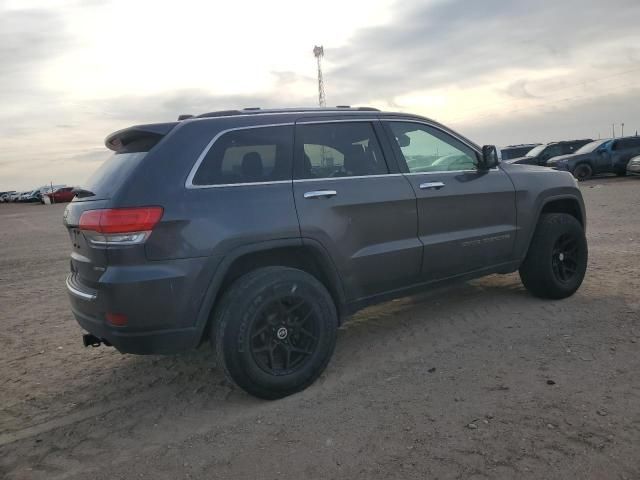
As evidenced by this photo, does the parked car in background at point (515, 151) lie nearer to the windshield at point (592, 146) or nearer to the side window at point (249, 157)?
the windshield at point (592, 146)

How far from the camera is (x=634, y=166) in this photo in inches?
777

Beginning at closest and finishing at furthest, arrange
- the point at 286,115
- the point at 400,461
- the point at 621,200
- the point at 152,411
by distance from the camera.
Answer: the point at 400,461 → the point at 152,411 → the point at 286,115 → the point at 621,200

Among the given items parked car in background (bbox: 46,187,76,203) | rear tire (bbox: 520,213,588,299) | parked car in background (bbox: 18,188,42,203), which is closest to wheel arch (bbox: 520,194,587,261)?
rear tire (bbox: 520,213,588,299)

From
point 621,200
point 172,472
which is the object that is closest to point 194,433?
point 172,472

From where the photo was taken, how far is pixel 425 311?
17.1ft

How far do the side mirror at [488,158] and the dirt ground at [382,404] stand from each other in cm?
134

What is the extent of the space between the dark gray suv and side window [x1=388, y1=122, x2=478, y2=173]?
1 centimetres

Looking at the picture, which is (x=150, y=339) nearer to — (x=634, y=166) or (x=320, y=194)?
(x=320, y=194)

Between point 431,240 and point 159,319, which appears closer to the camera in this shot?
point 159,319

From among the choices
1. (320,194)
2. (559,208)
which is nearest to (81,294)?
(320,194)

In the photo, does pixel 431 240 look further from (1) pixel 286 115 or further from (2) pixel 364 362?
(1) pixel 286 115

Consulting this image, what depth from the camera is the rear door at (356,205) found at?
372 centimetres

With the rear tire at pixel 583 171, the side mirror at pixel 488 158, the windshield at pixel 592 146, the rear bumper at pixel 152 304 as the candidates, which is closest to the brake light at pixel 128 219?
the rear bumper at pixel 152 304

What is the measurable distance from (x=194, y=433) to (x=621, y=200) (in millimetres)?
13647
